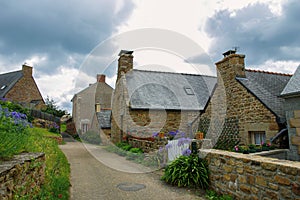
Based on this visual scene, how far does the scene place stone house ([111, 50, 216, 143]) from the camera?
494 inches

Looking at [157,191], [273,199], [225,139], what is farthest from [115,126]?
[273,199]

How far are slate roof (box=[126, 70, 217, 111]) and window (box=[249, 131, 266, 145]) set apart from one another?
5.67 m

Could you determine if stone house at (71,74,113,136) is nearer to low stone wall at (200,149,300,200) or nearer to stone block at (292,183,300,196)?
low stone wall at (200,149,300,200)

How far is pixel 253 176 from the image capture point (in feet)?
11.9

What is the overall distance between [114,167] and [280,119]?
20.1ft

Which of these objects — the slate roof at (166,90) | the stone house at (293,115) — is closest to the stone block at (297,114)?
the stone house at (293,115)

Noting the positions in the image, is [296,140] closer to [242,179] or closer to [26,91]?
[242,179]

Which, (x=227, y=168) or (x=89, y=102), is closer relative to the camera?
(x=227, y=168)

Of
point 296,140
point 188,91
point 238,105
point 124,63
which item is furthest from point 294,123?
point 124,63

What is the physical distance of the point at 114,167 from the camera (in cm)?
776

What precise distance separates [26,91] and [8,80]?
10.1ft

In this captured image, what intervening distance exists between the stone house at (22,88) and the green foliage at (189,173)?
23044 mm

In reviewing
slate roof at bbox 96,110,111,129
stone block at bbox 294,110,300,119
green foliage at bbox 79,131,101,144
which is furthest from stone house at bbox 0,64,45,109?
stone block at bbox 294,110,300,119

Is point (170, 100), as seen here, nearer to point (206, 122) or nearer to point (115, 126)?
point (206, 122)
